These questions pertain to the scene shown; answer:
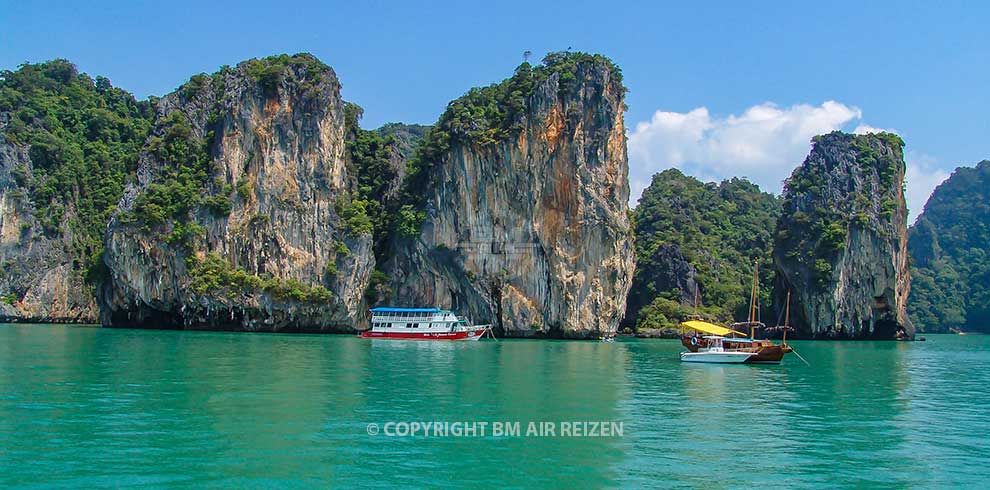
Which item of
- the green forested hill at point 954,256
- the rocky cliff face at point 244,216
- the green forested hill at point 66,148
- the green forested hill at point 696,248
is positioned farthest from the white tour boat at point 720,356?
the green forested hill at point 954,256

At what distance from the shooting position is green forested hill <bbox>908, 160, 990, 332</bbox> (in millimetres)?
114312

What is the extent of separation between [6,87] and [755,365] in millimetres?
82100

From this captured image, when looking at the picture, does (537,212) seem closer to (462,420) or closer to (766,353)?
(766,353)

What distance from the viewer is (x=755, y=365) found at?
132 feet

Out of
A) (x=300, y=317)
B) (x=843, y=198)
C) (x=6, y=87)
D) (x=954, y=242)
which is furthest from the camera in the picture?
(x=954, y=242)

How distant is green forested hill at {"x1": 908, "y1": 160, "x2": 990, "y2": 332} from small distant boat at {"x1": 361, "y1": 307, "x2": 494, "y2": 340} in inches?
3232

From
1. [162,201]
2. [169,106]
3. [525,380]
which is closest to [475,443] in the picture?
[525,380]

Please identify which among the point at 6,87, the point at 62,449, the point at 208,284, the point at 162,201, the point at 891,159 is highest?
the point at 6,87

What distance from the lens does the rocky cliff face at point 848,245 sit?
7562cm

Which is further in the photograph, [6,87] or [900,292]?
[6,87]

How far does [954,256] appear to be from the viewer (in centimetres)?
12912

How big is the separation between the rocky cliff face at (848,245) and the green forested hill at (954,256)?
131ft

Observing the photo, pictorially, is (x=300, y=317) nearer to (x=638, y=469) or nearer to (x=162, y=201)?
(x=162, y=201)

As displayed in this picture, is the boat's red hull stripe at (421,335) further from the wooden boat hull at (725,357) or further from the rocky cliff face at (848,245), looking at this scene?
the rocky cliff face at (848,245)
